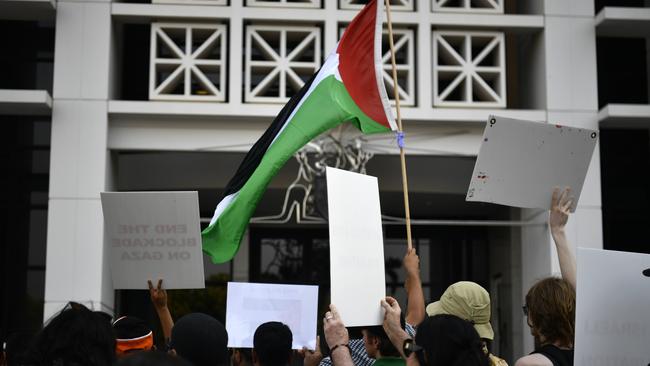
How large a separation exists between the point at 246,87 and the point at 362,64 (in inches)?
182

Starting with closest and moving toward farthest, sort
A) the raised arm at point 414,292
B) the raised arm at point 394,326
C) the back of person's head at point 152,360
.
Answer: the back of person's head at point 152,360 < the raised arm at point 394,326 < the raised arm at point 414,292

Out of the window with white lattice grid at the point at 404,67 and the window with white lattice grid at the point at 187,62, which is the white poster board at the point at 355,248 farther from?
the window with white lattice grid at the point at 187,62

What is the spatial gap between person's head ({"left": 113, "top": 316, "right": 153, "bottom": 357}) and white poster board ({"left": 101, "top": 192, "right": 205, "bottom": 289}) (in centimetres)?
130

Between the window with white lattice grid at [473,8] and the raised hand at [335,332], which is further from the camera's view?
the window with white lattice grid at [473,8]

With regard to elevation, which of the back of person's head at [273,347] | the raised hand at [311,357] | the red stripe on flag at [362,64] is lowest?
the raised hand at [311,357]

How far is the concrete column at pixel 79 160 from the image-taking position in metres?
11.8

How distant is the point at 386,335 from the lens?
5.03 m

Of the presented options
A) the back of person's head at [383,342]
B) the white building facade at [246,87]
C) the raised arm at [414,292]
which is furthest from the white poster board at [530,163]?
the white building facade at [246,87]

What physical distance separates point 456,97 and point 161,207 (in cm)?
803

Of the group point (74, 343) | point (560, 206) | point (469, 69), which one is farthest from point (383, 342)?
point (469, 69)

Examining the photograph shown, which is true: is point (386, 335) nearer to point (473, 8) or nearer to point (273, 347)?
point (273, 347)

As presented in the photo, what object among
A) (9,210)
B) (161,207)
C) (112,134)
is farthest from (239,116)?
(161,207)

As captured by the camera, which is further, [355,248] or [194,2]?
[194,2]

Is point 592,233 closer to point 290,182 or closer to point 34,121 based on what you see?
point 290,182
